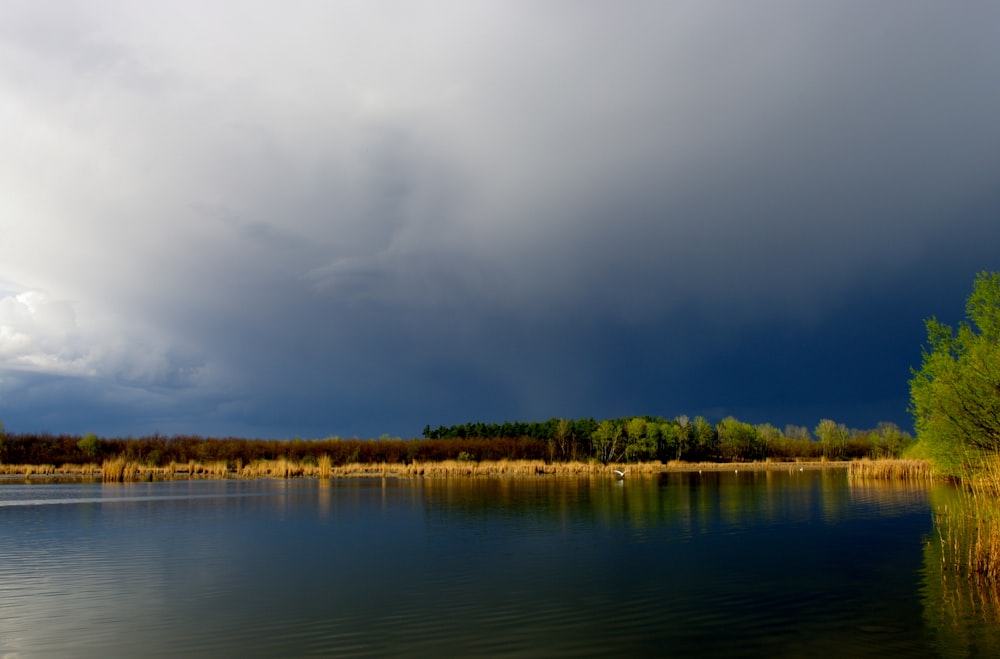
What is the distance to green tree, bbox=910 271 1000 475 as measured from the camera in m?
23.7

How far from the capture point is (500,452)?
299ft

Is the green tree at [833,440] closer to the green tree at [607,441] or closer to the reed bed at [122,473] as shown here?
the green tree at [607,441]

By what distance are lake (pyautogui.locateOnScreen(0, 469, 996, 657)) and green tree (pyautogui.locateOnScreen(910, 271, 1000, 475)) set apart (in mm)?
3666

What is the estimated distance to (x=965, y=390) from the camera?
24.3 metres

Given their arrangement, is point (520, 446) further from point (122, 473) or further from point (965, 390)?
point (965, 390)

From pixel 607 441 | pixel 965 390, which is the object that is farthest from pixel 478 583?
pixel 607 441

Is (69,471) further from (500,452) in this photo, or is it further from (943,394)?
(943,394)

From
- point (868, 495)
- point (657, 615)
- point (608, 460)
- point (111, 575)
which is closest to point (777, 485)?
point (868, 495)

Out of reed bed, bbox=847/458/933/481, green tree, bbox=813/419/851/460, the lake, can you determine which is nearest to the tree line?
green tree, bbox=813/419/851/460

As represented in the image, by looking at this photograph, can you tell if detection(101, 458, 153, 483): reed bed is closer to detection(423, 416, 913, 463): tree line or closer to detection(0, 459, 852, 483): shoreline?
detection(0, 459, 852, 483): shoreline

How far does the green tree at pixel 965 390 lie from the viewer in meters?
A: 23.7

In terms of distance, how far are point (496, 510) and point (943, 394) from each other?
19111mm

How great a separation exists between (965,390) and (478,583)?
1882cm

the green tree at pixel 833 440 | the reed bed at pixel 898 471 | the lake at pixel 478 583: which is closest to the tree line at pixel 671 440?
the green tree at pixel 833 440
